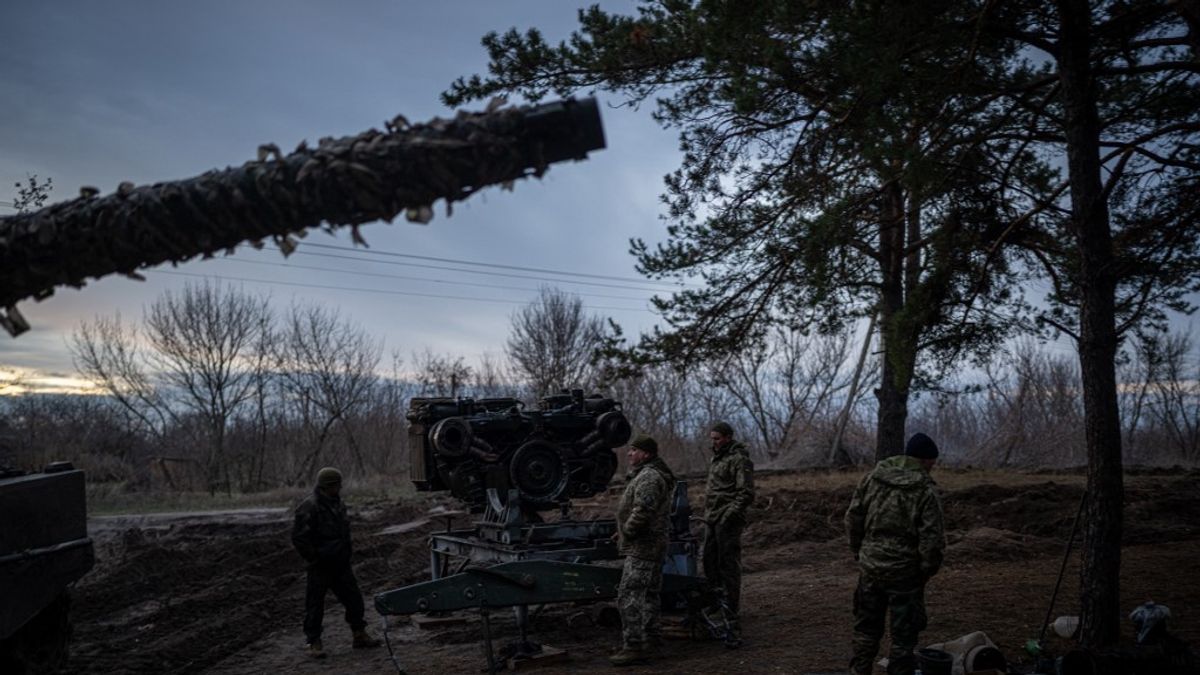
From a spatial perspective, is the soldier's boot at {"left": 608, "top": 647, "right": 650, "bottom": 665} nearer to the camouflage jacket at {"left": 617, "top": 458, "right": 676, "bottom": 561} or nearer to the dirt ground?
the dirt ground

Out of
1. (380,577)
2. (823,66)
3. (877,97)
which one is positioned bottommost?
(380,577)

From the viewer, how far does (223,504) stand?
84.0 feet

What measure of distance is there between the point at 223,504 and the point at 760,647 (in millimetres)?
20751

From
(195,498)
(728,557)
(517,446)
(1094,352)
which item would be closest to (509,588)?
(517,446)

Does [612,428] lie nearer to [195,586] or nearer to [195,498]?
[195,586]

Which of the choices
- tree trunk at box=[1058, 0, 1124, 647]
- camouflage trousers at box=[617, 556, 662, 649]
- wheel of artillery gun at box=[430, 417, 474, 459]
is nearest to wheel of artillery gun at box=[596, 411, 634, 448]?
wheel of artillery gun at box=[430, 417, 474, 459]

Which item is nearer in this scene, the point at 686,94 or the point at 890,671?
the point at 890,671

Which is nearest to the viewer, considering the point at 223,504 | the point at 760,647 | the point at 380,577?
the point at 760,647

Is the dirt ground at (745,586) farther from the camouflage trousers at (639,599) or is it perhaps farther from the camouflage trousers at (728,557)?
the camouflage trousers at (728,557)

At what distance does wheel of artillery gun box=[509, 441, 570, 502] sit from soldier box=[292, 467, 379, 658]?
72.8 inches

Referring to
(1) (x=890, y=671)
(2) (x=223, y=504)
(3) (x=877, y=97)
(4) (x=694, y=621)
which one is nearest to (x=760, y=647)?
(4) (x=694, y=621)

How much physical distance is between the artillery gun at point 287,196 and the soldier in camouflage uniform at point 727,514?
6947mm

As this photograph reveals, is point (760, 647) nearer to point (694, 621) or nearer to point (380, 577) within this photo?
point (694, 621)

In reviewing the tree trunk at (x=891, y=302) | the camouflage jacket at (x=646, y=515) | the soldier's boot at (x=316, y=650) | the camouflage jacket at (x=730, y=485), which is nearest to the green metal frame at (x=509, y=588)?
the camouflage jacket at (x=646, y=515)
